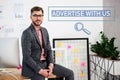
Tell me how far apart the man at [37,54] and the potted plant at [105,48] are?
0.99 meters

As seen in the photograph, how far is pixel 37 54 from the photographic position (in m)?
2.93

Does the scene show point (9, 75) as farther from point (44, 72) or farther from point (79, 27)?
point (79, 27)

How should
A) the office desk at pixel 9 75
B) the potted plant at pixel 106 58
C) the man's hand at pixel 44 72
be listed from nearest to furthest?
the office desk at pixel 9 75 → the man's hand at pixel 44 72 → the potted plant at pixel 106 58

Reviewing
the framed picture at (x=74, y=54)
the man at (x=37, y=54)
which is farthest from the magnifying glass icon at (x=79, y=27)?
the man at (x=37, y=54)

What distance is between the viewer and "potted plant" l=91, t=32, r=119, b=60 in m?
3.79

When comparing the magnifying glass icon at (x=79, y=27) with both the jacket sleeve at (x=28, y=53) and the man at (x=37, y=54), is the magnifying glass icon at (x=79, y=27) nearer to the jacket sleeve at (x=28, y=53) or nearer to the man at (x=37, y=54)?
the man at (x=37, y=54)

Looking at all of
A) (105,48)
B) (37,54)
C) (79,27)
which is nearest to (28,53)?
(37,54)

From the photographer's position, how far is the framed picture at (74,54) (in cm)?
431

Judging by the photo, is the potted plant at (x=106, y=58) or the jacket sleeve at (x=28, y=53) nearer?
the jacket sleeve at (x=28, y=53)

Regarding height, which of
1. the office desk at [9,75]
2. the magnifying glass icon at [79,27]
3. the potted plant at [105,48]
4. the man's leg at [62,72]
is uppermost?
the magnifying glass icon at [79,27]

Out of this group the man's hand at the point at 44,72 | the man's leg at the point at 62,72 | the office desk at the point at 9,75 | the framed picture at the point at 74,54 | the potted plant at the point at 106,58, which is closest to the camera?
the office desk at the point at 9,75

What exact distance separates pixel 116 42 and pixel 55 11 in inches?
50.5

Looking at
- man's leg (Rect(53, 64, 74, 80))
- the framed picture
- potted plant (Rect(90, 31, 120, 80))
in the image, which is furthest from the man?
the framed picture

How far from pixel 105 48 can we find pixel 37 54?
1464 mm
